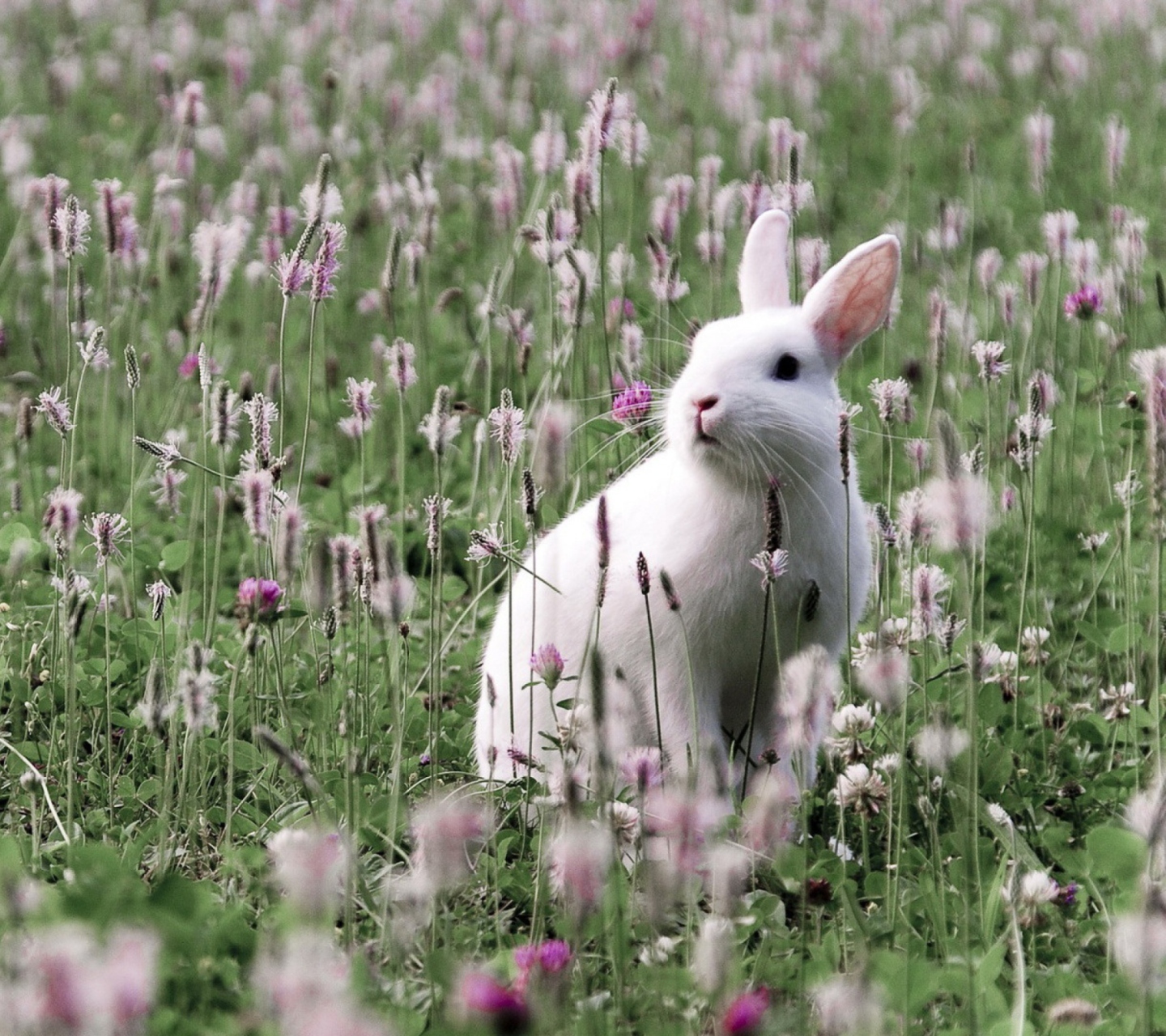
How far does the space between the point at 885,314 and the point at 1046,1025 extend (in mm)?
1471

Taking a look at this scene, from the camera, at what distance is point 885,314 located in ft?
10.8

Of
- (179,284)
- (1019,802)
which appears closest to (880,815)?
(1019,802)

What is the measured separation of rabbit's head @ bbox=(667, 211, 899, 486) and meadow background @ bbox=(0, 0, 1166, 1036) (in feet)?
0.54

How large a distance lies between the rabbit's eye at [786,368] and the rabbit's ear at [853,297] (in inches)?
3.9

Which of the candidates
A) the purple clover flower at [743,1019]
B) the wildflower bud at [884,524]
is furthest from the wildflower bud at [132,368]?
the purple clover flower at [743,1019]

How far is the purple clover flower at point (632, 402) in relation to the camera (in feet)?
11.1

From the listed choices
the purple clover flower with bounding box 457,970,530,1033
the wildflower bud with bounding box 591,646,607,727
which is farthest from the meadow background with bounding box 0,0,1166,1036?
the wildflower bud with bounding box 591,646,607,727

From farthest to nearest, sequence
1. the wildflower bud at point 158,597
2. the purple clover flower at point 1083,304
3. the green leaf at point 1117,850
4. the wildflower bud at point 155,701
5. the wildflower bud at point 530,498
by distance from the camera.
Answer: the purple clover flower at point 1083,304 < the wildflower bud at point 158,597 < the wildflower bud at point 530,498 < the wildflower bud at point 155,701 < the green leaf at point 1117,850

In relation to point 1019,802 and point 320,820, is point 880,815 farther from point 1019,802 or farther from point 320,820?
point 320,820

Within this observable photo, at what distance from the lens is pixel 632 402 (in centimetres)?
346

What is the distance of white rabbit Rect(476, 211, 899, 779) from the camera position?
302 centimetres

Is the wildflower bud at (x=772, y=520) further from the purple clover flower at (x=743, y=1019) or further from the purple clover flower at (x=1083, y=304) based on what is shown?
the purple clover flower at (x=1083, y=304)

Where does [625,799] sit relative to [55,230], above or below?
below

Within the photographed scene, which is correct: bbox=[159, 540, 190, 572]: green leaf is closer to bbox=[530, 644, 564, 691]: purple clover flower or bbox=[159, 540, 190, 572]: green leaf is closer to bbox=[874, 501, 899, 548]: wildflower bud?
bbox=[530, 644, 564, 691]: purple clover flower
